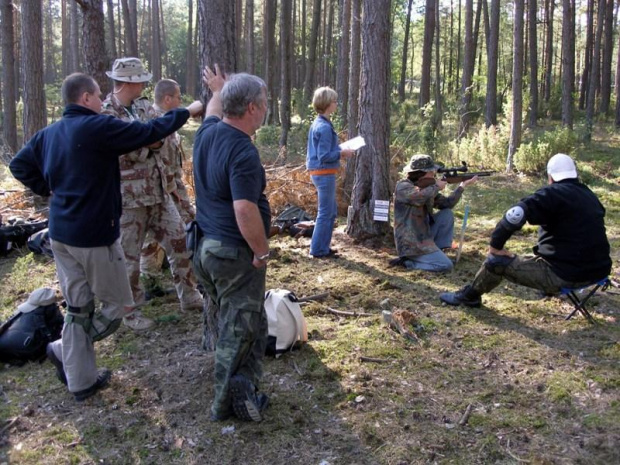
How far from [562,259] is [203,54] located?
340 cm

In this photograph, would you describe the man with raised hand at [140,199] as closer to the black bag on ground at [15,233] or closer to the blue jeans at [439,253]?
the blue jeans at [439,253]

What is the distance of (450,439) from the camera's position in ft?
10.6

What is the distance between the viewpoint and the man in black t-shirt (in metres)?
2.90

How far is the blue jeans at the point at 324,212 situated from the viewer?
6801 millimetres

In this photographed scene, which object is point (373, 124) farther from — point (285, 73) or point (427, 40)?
point (427, 40)

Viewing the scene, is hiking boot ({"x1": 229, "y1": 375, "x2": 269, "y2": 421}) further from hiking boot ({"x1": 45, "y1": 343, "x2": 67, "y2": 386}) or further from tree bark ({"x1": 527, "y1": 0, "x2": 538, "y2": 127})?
tree bark ({"x1": 527, "y1": 0, "x2": 538, "y2": 127})

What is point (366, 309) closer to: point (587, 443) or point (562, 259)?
point (562, 259)

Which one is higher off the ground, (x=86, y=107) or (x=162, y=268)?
(x=86, y=107)

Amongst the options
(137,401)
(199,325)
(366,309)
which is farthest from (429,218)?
(137,401)

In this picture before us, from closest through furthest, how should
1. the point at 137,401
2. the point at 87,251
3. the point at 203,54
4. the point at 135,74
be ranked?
the point at 87,251, the point at 137,401, the point at 203,54, the point at 135,74

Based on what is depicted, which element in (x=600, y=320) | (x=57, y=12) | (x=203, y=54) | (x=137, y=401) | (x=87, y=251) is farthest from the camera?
(x=57, y=12)

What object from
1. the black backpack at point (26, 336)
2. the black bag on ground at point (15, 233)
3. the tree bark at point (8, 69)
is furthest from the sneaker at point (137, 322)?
the tree bark at point (8, 69)

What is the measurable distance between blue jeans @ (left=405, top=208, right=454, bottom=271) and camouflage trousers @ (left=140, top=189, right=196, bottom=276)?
2636 mm

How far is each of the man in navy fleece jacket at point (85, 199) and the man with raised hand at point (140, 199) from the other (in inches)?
42.3
